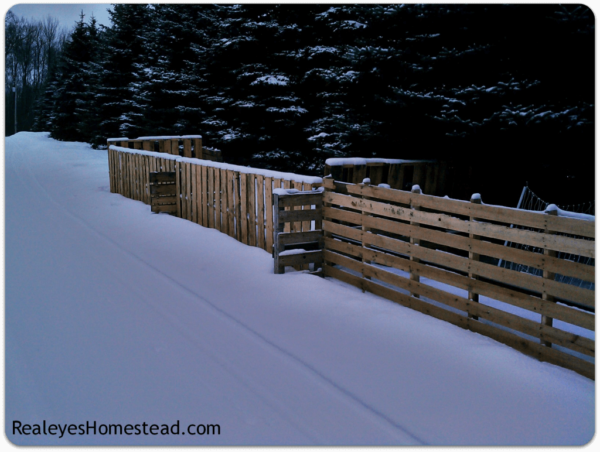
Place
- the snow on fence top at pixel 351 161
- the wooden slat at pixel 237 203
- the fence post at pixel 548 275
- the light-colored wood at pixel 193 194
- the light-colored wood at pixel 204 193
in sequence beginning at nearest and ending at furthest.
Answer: the fence post at pixel 548 275 < the snow on fence top at pixel 351 161 < the wooden slat at pixel 237 203 < the light-colored wood at pixel 204 193 < the light-colored wood at pixel 193 194

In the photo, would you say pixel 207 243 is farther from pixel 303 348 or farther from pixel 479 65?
pixel 479 65

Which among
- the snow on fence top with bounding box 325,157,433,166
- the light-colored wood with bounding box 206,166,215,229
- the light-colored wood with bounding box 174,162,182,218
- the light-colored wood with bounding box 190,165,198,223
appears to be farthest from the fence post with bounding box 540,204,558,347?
the light-colored wood with bounding box 174,162,182,218

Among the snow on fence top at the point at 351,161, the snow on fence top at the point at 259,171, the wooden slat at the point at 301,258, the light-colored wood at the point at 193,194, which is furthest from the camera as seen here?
the light-colored wood at the point at 193,194

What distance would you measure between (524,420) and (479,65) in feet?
24.6

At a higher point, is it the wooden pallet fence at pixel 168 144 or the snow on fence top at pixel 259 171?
the wooden pallet fence at pixel 168 144

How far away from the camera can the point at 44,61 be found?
7919cm

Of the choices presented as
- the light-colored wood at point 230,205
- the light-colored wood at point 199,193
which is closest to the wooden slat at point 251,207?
the light-colored wood at point 230,205

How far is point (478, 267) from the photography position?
5.38 meters

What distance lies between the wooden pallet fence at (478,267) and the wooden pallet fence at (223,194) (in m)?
0.84

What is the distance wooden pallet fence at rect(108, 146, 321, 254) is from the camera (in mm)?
8383

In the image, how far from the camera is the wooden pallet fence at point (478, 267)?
4582mm

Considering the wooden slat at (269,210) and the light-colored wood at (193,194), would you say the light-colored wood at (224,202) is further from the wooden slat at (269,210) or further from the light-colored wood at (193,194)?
the wooden slat at (269,210)

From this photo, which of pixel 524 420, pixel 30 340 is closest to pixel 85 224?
A: pixel 30 340

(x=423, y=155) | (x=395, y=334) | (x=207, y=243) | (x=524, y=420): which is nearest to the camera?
(x=524, y=420)
